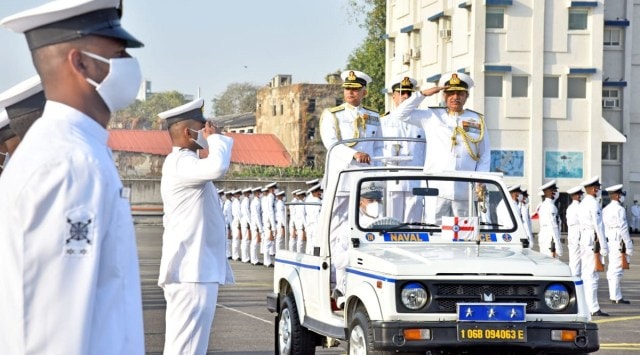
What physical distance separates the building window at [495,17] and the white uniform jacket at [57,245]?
6269 cm

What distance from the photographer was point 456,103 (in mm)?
14211

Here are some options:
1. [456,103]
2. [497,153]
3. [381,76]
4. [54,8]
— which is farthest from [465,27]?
[54,8]

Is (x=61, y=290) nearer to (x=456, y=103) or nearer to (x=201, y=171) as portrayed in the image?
(x=201, y=171)

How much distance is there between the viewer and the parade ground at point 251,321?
49.5ft

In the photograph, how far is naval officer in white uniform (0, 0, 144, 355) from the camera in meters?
4.03

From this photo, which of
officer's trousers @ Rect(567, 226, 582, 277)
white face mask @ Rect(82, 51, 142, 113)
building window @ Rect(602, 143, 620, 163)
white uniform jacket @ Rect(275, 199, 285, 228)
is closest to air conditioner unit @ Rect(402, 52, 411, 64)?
building window @ Rect(602, 143, 620, 163)

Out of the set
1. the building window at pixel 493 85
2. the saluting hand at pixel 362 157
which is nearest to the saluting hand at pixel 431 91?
the saluting hand at pixel 362 157

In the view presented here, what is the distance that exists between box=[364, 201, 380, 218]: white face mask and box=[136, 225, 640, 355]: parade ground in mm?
2492

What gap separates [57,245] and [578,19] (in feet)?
211

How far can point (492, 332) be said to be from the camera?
35.3 feet

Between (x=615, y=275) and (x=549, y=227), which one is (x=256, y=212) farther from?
(x=615, y=275)

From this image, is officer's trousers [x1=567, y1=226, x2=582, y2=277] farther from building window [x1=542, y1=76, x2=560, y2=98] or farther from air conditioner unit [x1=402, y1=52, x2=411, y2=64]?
air conditioner unit [x1=402, y1=52, x2=411, y2=64]

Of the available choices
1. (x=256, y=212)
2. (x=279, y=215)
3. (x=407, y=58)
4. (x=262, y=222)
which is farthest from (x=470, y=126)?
(x=407, y=58)

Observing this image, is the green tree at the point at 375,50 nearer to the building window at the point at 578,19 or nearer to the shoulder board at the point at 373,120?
the building window at the point at 578,19
